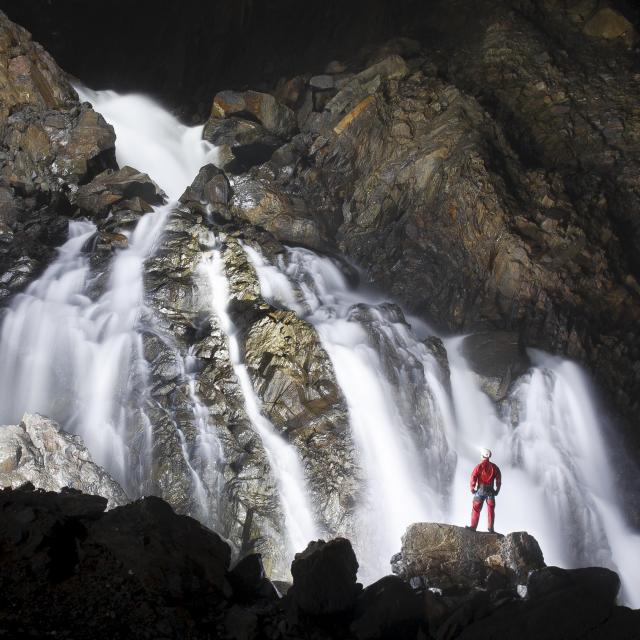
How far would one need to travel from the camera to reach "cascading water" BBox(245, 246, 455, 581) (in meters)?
13.9

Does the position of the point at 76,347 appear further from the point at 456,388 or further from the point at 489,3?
the point at 489,3

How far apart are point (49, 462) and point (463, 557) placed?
878 cm

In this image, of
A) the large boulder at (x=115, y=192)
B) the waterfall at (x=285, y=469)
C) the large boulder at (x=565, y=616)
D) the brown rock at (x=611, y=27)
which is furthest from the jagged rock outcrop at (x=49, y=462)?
the brown rock at (x=611, y=27)

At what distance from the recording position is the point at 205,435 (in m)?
14.0

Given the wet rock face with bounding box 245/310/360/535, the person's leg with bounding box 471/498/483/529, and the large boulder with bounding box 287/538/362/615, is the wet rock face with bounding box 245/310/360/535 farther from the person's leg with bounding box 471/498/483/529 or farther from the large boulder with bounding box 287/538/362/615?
the large boulder with bounding box 287/538/362/615

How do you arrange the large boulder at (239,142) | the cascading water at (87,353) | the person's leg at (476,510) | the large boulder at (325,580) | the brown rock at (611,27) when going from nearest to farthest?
1. the large boulder at (325,580)
2. the person's leg at (476,510)
3. the cascading water at (87,353)
4. the large boulder at (239,142)
5. the brown rock at (611,27)

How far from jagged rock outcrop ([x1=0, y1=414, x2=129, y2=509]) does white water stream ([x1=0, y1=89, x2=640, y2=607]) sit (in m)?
1.13

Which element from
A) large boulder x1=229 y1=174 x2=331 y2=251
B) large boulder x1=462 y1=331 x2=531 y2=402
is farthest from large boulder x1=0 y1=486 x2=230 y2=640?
large boulder x1=229 y1=174 x2=331 y2=251

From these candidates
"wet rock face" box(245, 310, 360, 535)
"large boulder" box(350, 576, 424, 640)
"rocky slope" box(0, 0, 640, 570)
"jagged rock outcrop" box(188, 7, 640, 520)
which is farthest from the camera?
"jagged rock outcrop" box(188, 7, 640, 520)

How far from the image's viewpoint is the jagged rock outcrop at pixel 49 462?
11859 mm

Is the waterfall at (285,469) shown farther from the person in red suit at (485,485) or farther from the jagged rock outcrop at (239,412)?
the person in red suit at (485,485)

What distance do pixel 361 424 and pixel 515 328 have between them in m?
7.67

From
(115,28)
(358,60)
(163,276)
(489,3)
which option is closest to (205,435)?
(163,276)

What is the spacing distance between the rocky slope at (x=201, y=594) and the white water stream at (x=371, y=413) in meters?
4.51
